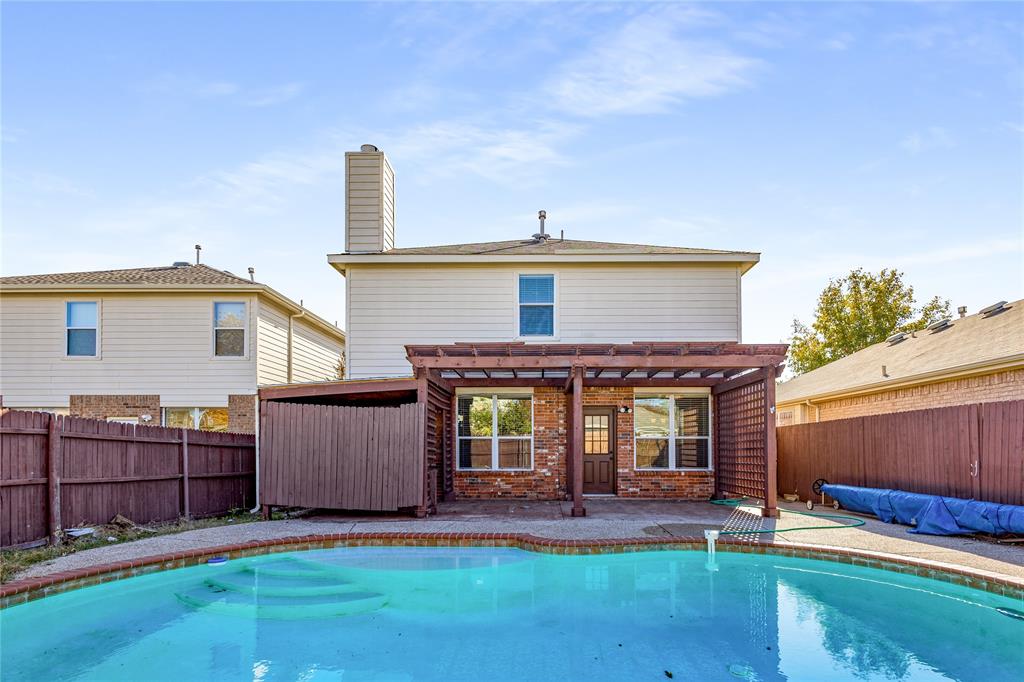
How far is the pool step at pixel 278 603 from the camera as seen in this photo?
6840 millimetres

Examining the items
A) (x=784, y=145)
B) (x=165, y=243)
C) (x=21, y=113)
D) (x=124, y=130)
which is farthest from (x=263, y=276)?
(x=784, y=145)

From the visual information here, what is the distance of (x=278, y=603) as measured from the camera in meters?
7.15

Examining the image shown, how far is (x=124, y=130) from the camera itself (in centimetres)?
1324

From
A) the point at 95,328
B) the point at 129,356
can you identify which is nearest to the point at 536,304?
the point at 129,356

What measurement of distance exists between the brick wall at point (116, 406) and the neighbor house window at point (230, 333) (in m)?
1.75

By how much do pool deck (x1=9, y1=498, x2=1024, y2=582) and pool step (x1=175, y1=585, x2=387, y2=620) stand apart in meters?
1.12

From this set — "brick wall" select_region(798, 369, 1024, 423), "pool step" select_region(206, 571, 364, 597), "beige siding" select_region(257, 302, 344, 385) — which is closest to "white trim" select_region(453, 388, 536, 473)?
"beige siding" select_region(257, 302, 344, 385)

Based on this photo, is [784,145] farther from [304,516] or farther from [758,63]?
[304,516]

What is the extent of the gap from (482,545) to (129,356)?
10.7 m

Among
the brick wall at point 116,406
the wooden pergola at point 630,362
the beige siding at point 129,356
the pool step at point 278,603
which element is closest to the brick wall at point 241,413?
the beige siding at point 129,356

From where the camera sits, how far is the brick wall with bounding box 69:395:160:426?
50.5 feet

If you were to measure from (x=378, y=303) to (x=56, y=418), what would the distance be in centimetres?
630

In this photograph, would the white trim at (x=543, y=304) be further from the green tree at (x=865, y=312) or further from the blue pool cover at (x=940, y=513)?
the green tree at (x=865, y=312)

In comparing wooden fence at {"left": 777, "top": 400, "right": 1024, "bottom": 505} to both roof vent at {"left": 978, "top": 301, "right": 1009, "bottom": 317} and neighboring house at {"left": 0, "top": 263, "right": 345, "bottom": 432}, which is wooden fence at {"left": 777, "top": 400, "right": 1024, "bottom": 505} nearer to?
roof vent at {"left": 978, "top": 301, "right": 1009, "bottom": 317}
